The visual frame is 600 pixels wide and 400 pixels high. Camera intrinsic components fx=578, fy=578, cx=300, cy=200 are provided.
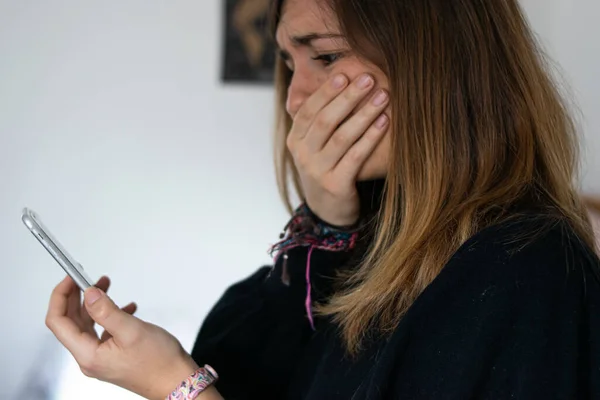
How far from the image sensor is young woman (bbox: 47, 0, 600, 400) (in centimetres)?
50

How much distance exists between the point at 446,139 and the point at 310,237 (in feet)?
0.84

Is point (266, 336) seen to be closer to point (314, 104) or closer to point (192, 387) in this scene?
point (192, 387)

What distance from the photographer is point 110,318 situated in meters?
0.61

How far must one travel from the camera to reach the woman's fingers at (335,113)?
2.22 feet

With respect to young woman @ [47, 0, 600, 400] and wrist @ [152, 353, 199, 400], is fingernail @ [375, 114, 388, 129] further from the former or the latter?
wrist @ [152, 353, 199, 400]

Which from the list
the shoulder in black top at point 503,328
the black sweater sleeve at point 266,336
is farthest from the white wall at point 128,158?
the shoulder in black top at point 503,328

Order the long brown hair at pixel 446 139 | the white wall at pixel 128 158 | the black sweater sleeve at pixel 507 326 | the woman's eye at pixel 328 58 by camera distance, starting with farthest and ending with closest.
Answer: the white wall at pixel 128 158 < the woman's eye at pixel 328 58 < the long brown hair at pixel 446 139 < the black sweater sleeve at pixel 507 326

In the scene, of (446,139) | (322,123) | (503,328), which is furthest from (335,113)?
(503,328)

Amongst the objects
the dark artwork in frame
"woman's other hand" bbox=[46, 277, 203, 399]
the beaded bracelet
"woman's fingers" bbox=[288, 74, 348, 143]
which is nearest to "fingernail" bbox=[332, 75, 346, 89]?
"woman's fingers" bbox=[288, 74, 348, 143]

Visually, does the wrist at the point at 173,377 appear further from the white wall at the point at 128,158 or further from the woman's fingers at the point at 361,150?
the white wall at the point at 128,158

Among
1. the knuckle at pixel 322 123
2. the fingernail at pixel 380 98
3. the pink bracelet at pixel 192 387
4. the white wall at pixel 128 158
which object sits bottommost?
the pink bracelet at pixel 192 387

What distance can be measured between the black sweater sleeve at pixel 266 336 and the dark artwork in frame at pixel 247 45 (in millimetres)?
815

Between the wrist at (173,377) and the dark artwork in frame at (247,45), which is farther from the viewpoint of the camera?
the dark artwork in frame at (247,45)

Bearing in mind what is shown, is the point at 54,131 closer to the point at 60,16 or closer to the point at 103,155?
the point at 103,155
